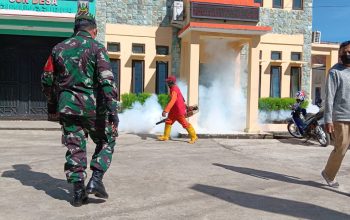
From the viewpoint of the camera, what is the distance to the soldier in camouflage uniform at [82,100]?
4.38 meters

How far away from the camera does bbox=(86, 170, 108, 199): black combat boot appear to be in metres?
4.43

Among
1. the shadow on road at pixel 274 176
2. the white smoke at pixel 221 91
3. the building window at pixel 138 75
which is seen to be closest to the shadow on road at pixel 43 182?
the shadow on road at pixel 274 176

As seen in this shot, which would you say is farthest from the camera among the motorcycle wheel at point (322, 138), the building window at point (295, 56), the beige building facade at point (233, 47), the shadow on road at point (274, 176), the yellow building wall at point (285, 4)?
the building window at point (295, 56)

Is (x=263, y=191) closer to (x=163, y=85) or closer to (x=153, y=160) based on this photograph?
(x=153, y=160)

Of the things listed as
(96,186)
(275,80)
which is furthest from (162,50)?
(96,186)

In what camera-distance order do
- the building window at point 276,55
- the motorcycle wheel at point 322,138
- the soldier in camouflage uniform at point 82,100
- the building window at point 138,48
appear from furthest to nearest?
1. the building window at point 276,55
2. the building window at point 138,48
3. the motorcycle wheel at point 322,138
4. the soldier in camouflage uniform at point 82,100

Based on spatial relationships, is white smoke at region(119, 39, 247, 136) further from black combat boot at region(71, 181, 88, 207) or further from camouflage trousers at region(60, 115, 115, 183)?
black combat boot at region(71, 181, 88, 207)

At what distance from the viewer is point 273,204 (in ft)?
15.2

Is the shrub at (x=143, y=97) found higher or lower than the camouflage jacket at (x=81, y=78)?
lower

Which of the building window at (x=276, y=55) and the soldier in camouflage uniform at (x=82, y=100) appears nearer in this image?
the soldier in camouflage uniform at (x=82, y=100)

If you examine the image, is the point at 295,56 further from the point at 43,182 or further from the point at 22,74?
the point at 43,182

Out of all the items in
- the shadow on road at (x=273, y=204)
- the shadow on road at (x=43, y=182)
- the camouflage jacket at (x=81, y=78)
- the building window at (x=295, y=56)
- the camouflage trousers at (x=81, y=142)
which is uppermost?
the building window at (x=295, y=56)

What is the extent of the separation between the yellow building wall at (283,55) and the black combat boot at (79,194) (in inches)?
502

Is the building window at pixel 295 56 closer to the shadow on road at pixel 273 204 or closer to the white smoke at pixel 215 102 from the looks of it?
the white smoke at pixel 215 102
